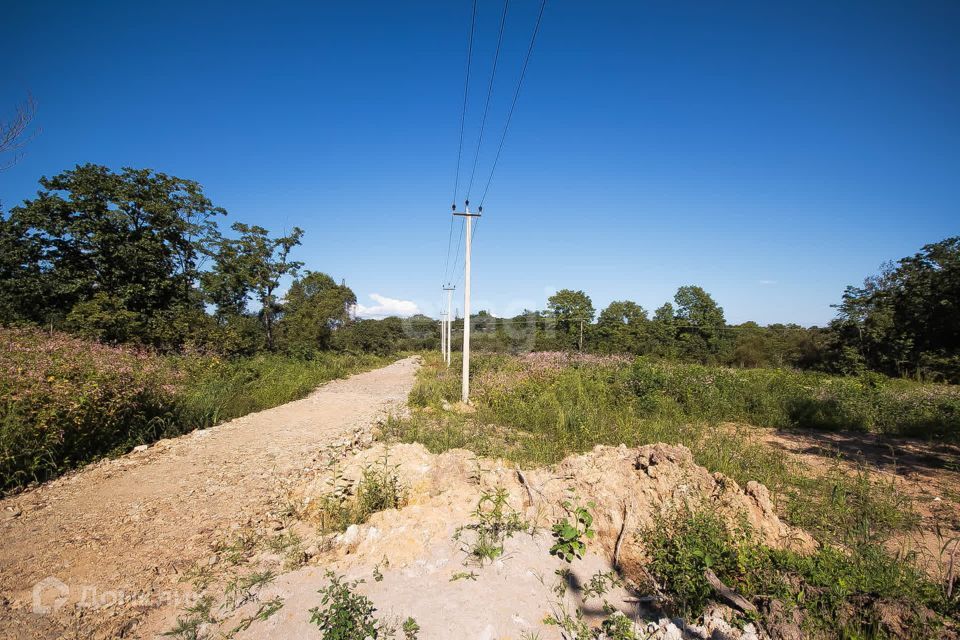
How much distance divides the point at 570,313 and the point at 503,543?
42204 millimetres

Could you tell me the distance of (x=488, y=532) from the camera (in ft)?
11.2

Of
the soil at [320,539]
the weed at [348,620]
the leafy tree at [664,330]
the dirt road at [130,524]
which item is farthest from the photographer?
the leafy tree at [664,330]

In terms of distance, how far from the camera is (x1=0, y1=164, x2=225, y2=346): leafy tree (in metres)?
14.1

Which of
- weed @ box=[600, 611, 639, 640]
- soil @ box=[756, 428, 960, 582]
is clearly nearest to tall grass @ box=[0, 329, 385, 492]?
weed @ box=[600, 611, 639, 640]

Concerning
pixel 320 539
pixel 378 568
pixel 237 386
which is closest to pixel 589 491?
pixel 378 568

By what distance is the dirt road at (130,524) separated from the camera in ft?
8.87

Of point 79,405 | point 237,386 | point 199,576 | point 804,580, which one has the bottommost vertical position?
point 199,576

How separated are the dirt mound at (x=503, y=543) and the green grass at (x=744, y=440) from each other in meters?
0.43

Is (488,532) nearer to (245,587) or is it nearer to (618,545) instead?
(618,545)

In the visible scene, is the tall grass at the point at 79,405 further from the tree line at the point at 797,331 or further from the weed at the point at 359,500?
the tree line at the point at 797,331

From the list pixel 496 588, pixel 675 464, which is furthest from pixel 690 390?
pixel 496 588

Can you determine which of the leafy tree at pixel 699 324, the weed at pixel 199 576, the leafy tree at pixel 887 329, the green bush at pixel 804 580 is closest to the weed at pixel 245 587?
the weed at pixel 199 576

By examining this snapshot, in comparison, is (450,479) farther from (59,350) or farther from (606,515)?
(59,350)

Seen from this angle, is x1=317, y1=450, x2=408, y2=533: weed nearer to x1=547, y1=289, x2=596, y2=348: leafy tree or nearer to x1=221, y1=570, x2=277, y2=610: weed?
x1=221, y1=570, x2=277, y2=610: weed
